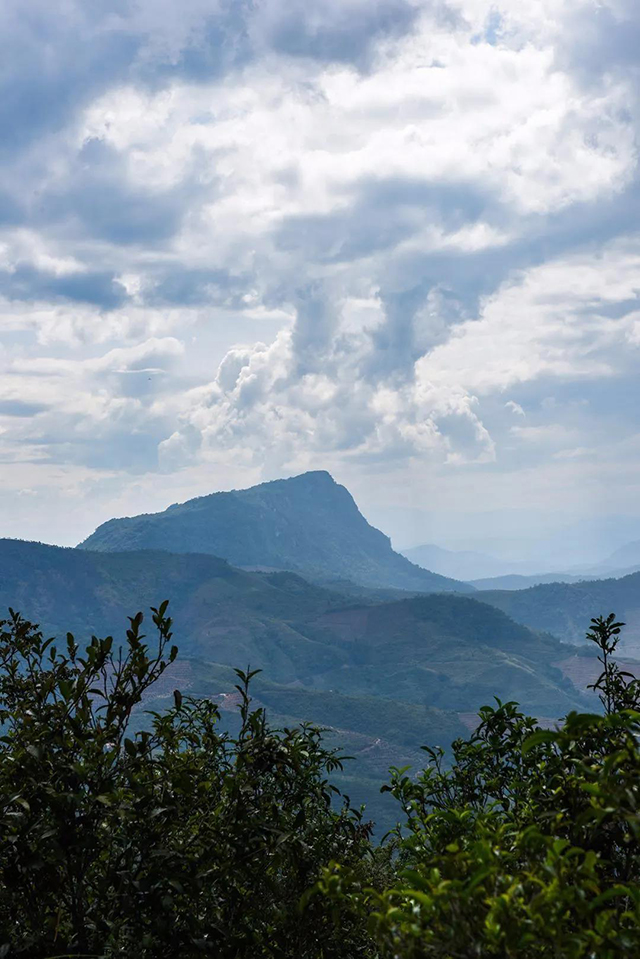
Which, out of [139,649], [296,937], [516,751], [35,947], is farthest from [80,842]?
[516,751]

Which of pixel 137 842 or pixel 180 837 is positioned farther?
pixel 180 837

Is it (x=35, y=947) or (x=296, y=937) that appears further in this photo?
(x=296, y=937)

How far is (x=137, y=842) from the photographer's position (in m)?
6.04

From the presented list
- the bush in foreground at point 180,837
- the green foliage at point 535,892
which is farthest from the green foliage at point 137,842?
the green foliage at point 535,892

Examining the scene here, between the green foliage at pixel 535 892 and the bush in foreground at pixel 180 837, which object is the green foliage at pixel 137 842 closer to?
the bush in foreground at pixel 180 837

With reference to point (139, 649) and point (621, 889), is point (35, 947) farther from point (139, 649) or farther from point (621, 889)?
point (621, 889)

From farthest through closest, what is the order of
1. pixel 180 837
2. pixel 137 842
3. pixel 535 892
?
pixel 180 837 → pixel 137 842 → pixel 535 892

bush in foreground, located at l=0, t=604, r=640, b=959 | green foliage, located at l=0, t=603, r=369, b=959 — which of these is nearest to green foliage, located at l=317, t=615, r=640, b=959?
bush in foreground, located at l=0, t=604, r=640, b=959

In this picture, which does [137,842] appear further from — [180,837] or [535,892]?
[535,892]

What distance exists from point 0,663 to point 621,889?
7.11 meters

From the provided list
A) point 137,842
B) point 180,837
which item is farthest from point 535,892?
point 180,837

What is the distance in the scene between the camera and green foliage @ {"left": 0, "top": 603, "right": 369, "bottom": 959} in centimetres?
566

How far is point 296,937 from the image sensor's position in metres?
6.82

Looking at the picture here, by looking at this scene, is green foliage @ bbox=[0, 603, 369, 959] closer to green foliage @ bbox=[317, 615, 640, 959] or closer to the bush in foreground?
the bush in foreground
